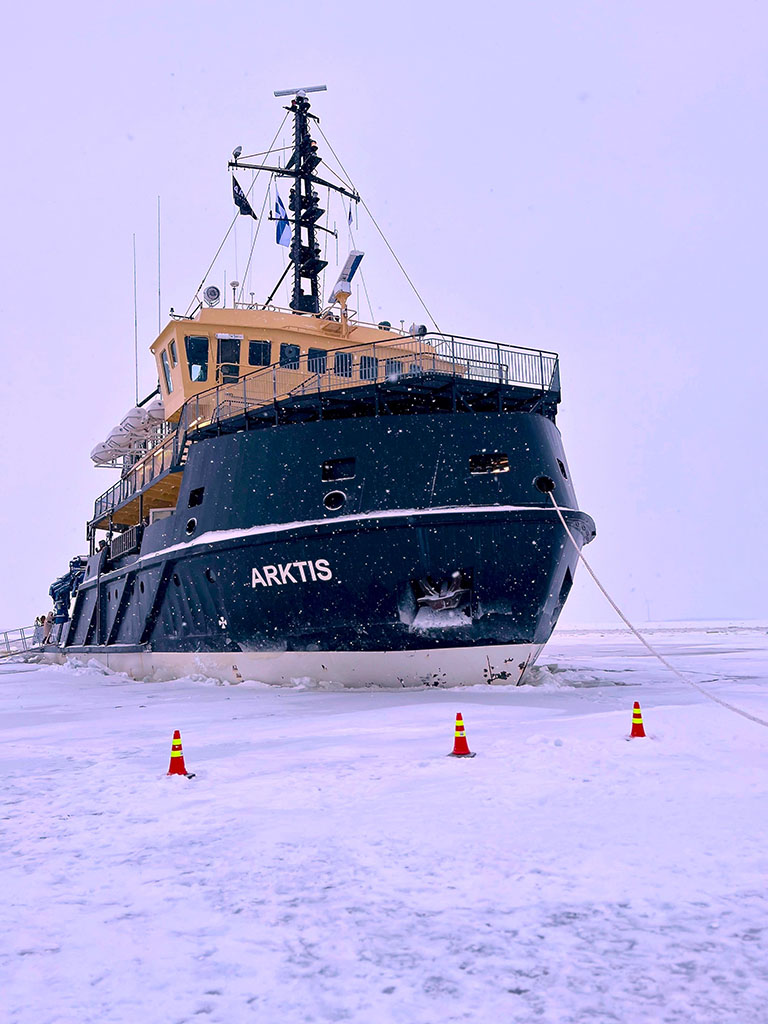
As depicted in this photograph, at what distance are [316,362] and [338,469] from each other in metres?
3.90

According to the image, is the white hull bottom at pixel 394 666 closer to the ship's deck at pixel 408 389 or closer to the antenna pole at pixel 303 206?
the ship's deck at pixel 408 389

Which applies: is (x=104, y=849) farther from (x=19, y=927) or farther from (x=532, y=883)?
(x=532, y=883)

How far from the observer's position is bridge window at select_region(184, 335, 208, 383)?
19812 millimetres

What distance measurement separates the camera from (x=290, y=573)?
1442 cm

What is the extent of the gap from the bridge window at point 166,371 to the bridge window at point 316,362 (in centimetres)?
418

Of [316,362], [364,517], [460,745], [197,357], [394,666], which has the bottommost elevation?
[460,745]

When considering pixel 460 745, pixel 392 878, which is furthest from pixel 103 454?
pixel 392 878

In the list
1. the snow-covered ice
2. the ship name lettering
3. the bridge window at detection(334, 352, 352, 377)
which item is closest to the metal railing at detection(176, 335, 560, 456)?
the bridge window at detection(334, 352, 352, 377)

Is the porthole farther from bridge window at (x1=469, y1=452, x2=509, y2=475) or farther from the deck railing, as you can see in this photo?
the deck railing

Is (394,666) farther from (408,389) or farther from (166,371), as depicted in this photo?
(166,371)

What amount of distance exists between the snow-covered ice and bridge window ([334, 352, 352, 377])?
8.73 m

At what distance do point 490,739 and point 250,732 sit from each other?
314 cm

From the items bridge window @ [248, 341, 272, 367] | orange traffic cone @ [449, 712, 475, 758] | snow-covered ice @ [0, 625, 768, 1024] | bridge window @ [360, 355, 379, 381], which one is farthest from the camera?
bridge window @ [248, 341, 272, 367]

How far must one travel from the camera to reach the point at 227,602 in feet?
51.5
